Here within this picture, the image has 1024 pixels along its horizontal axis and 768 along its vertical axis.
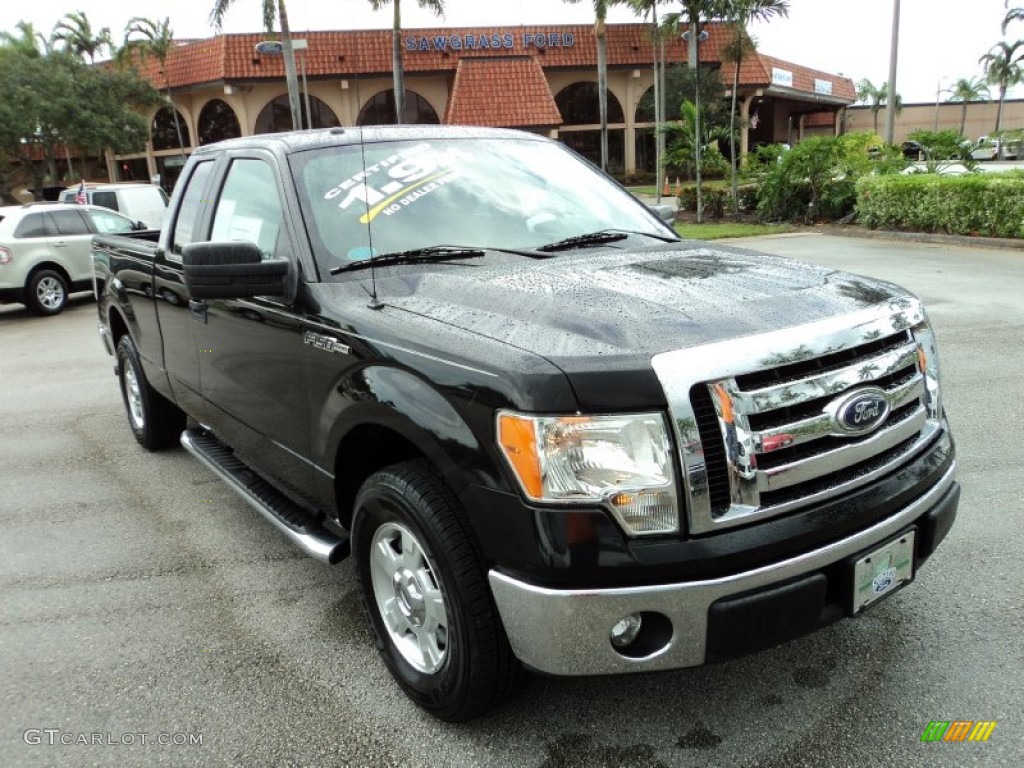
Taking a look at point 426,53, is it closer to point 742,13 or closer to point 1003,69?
point 742,13

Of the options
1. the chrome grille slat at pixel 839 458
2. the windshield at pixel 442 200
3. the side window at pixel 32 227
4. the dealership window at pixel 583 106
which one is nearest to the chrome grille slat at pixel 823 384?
the chrome grille slat at pixel 839 458

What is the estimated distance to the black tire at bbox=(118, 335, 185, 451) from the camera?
539cm

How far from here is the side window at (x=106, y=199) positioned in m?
16.6

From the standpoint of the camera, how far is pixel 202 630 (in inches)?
132

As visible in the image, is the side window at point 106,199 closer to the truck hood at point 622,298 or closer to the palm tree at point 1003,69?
the truck hood at point 622,298

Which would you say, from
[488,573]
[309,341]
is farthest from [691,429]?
[309,341]

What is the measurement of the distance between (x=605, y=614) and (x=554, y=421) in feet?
1.68

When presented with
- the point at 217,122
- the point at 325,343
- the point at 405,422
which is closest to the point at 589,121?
the point at 217,122

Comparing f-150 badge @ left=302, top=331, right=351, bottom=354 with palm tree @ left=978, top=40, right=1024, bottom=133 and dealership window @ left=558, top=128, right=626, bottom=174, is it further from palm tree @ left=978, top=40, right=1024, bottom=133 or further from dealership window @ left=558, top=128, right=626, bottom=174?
palm tree @ left=978, top=40, right=1024, bottom=133

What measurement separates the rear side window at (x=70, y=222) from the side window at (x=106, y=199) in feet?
12.3

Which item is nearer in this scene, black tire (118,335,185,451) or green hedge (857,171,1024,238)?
black tire (118,335,185,451)

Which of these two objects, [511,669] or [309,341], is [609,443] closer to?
[511,669]

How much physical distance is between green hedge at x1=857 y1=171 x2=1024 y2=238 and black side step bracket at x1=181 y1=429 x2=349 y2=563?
14318 millimetres

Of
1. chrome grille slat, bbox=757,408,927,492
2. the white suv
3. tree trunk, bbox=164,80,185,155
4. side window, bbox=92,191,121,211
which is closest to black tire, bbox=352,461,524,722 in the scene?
chrome grille slat, bbox=757,408,927,492
